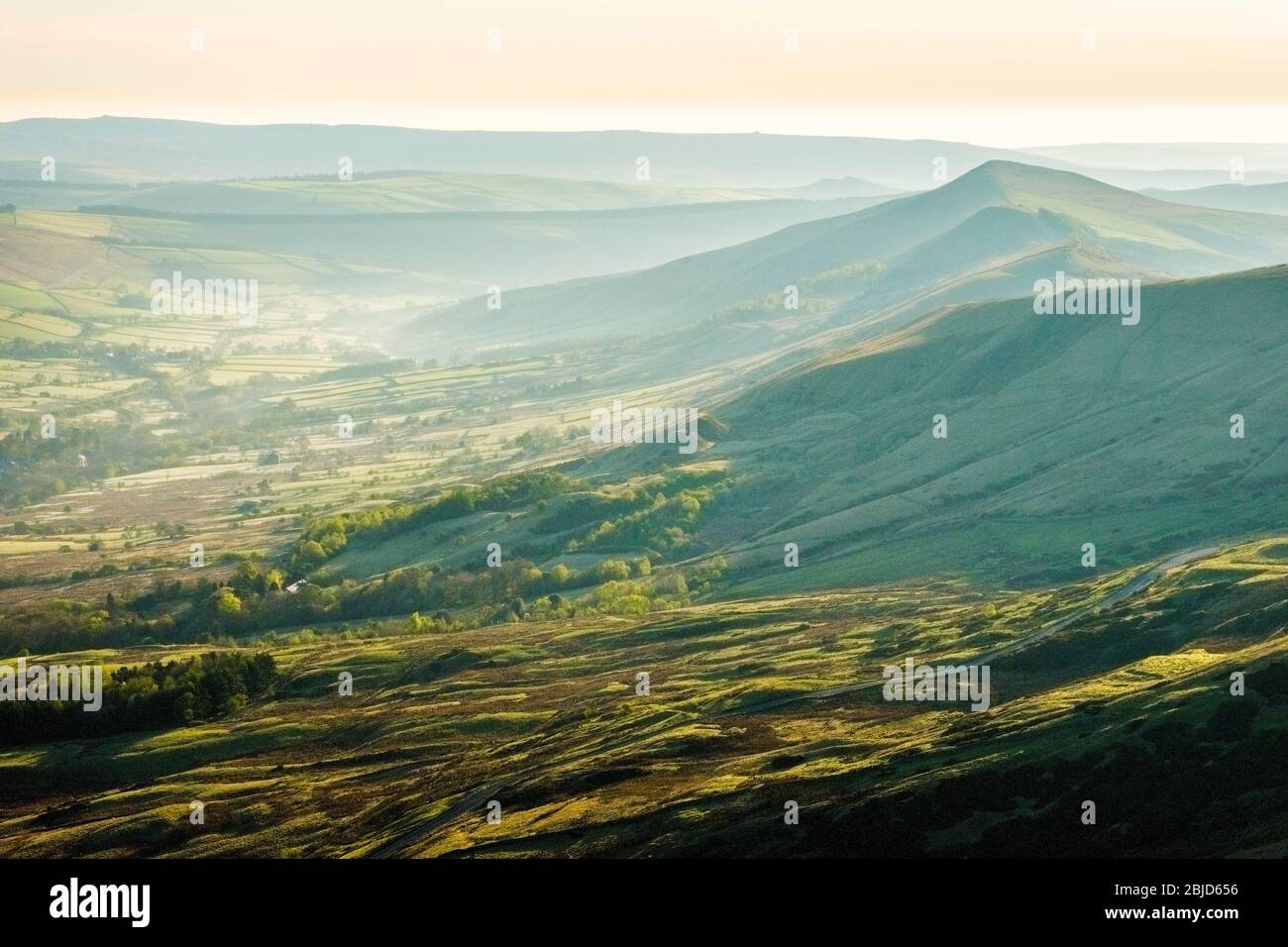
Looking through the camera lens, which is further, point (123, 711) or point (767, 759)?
point (123, 711)

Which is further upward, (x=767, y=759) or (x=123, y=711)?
(x=767, y=759)

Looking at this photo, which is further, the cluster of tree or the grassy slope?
the cluster of tree

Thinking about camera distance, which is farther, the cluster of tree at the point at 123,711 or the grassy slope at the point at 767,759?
the cluster of tree at the point at 123,711

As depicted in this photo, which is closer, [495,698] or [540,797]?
[540,797]
